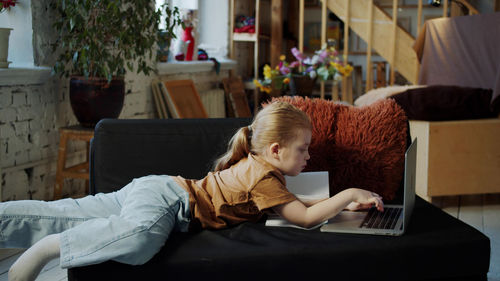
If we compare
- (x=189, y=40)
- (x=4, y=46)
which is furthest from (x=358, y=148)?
(x=189, y=40)

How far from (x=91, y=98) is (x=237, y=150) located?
1452 millimetres

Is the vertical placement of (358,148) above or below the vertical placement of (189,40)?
below

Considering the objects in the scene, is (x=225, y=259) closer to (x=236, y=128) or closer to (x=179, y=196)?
(x=179, y=196)

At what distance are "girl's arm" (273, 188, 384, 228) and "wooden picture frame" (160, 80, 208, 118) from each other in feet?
8.72

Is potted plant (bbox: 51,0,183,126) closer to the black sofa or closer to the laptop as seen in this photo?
the black sofa

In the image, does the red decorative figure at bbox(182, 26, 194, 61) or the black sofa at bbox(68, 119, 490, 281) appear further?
the red decorative figure at bbox(182, 26, 194, 61)

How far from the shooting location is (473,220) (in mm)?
3016

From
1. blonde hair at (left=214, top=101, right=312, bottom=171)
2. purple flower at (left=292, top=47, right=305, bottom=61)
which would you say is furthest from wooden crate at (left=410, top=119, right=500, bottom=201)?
blonde hair at (left=214, top=101, right=312, bottom=171)

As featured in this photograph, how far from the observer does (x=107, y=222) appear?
1.48 m

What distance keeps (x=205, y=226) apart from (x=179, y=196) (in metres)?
0.12

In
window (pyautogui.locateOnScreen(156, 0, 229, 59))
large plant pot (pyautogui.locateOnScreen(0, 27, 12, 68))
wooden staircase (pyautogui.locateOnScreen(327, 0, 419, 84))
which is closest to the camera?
large plant pot (pyautogui.locateOnScreen(0, 27, 12, 68))

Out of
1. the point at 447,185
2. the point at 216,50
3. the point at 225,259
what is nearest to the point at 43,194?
the point at 225,259

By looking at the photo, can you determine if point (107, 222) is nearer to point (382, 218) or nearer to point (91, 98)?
point (382, 218)

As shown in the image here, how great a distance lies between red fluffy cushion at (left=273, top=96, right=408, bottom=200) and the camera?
6.55 feet
